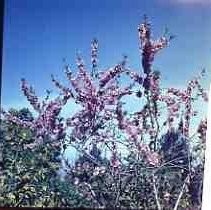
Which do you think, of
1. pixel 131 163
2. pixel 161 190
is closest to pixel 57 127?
pixel 131 163

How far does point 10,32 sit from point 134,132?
1.00 m

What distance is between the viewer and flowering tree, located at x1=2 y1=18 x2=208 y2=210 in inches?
91.9

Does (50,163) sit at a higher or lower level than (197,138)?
lower

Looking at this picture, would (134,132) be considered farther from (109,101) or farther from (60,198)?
(60,198)

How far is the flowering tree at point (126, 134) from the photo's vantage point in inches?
91.9

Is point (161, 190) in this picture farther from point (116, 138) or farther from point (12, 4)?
point (12, 4)

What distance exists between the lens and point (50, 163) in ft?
7.86

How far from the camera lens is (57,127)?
2379mm

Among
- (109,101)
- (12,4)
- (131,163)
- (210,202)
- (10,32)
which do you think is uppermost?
(12,4)

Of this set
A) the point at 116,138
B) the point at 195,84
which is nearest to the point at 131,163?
the point at 116,138

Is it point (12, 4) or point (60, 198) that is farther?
point (60, 198)

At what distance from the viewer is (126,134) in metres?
2.37

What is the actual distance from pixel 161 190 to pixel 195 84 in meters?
0.72

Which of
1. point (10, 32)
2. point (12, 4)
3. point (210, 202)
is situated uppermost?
point (12, 4)
